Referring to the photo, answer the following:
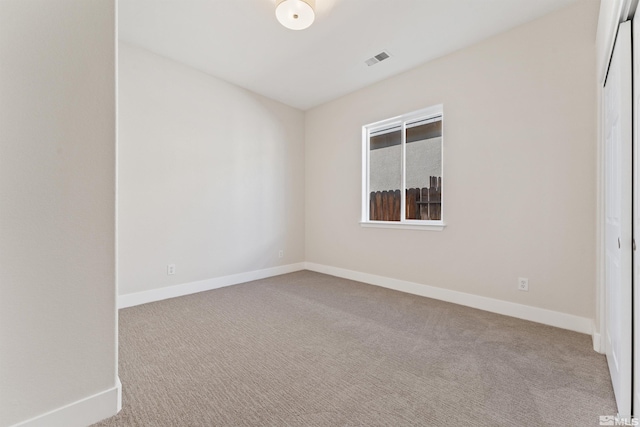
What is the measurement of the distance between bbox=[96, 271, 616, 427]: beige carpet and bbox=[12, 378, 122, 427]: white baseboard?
0.05m

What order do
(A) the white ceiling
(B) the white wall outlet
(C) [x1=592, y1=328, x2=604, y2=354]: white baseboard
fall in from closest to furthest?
(C) [x1=592, y1=328, x2=604, y2=354]: white baseboard, (A) the white ceiling, (B) the white wall outlet

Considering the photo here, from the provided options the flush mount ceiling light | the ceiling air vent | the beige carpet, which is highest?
the ceiling air vent

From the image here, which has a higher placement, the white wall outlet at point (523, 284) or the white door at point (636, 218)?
the white door at point (636, 218)

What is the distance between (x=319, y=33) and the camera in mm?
2848

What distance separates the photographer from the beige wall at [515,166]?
2393 mm

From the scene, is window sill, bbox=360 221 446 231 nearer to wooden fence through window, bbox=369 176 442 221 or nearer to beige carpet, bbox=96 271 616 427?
wooden fence through window, bbox=369 176 442 221

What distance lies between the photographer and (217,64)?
11.4 ft

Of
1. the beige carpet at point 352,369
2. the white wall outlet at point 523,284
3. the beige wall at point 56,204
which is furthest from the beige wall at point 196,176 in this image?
the white wall outlet at point 523,284

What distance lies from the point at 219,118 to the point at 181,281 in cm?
218

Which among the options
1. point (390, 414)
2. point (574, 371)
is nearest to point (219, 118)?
point (390, 414)

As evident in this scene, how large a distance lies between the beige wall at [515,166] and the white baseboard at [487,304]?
58 millimetres

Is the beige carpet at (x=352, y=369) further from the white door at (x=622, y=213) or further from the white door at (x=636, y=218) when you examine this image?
the white door at (x=636, y=218)

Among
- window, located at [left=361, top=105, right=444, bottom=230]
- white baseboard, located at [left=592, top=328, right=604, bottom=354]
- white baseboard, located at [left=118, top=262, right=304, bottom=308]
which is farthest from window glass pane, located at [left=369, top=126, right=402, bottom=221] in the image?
white baseboard, located at [left=592, top=328, right=604, bottom=354]

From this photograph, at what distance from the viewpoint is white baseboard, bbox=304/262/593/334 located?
94.9 inches
